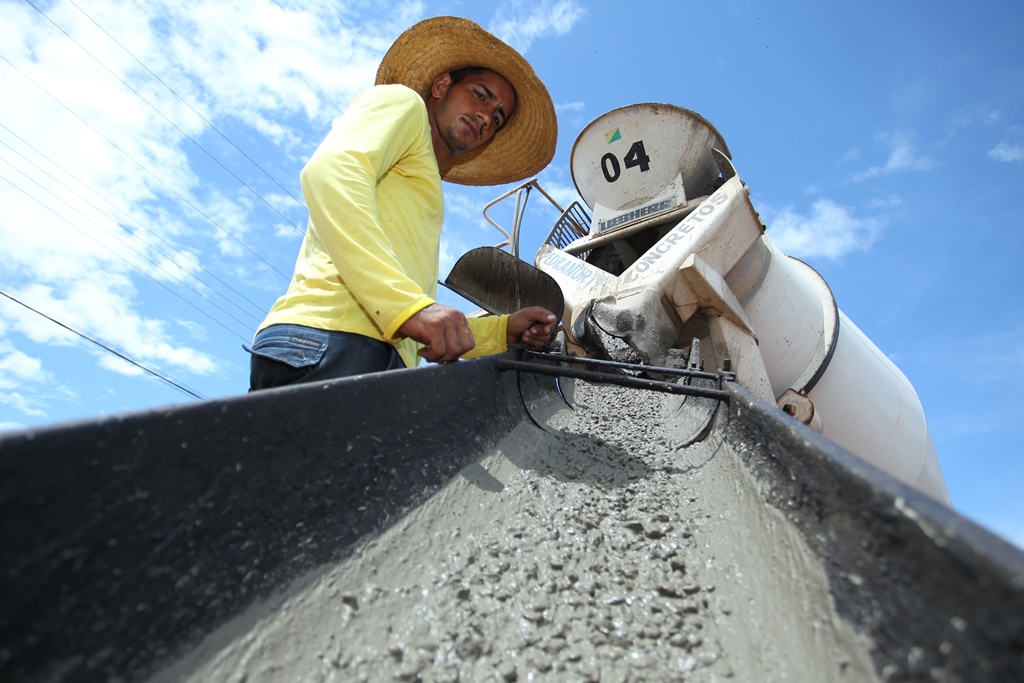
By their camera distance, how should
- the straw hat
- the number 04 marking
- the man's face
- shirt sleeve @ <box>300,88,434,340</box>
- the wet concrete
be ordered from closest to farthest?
the wet concrete
shirt sleeve @ <box>300,88,434,340</box>
the man's face
the straw hat
the number 04 marking

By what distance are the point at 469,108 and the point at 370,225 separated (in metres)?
0.97

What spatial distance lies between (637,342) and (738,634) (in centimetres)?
164

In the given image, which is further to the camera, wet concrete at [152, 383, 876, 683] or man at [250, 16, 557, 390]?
man at [250, 16, 557, 390]

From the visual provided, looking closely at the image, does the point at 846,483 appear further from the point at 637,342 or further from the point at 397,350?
the point at 637,342

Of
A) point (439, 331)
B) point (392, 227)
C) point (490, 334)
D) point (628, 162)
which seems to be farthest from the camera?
point (628, 162)

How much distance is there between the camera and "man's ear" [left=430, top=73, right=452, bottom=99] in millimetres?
1997

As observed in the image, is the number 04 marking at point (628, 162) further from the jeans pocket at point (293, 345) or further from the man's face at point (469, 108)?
the jeans pocket at point (293, 345)

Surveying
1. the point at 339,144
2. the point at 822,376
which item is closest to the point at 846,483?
the point at 339,144

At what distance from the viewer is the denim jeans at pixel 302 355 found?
1.10 meters

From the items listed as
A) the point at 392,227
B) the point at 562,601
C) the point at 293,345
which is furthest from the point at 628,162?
the point at 562,601

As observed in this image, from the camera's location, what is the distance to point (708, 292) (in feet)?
7.93

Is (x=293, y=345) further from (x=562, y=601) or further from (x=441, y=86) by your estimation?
(x=441, y=86)

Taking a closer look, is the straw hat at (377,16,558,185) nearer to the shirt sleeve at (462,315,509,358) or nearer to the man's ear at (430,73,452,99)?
the man's ear at (430,73,452,99)

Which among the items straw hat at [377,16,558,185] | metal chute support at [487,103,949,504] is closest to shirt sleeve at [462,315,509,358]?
straw hat at [377,16,558,185]
